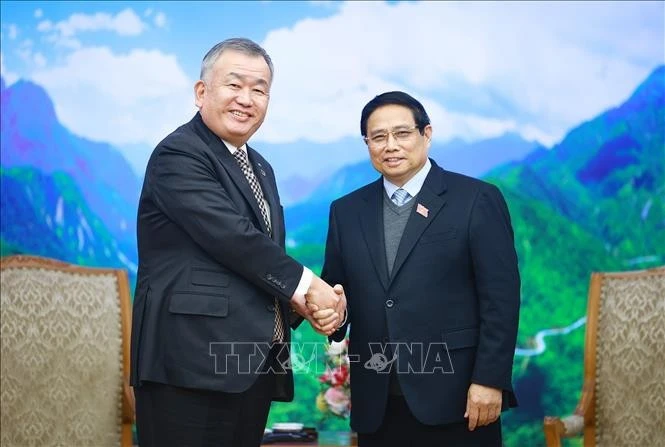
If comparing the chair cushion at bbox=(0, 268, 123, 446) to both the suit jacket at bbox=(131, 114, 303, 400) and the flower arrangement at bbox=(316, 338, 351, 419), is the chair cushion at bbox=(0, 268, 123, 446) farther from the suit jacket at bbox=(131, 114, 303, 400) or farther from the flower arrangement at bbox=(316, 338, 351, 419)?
the suit jacket at bbox=(131, 114, 303, 400)

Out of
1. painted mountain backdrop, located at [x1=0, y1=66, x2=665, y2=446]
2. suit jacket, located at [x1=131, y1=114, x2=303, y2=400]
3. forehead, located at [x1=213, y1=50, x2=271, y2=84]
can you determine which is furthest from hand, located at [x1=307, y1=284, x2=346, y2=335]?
painted mountain backdrop, located at [x1=0, y1=66, x2=665, y2=446]

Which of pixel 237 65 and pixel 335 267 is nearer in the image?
pixel 237 65

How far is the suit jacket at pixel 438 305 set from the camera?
2221mm

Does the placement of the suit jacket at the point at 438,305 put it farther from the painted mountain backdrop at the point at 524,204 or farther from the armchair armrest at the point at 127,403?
the painted mountain backdrop at the point at 524,204

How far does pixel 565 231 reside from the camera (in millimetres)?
4184

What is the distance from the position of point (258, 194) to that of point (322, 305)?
0.33m

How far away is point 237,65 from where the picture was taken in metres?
2.24

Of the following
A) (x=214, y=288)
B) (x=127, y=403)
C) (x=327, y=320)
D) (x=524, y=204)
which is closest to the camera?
(x=214, y=288)

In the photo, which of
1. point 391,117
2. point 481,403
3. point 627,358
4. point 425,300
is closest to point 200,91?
point 391,117

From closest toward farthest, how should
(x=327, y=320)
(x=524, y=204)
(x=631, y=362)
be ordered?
1. (x=327, y=320)
2. (x=631, y=362)
3. (x=524, y=204)

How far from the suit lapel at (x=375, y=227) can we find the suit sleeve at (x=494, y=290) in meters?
0.24

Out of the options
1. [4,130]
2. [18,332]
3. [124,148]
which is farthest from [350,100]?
[18,332]

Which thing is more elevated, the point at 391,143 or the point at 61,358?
the point at 391,143

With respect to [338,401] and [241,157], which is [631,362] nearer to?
[338,401]
